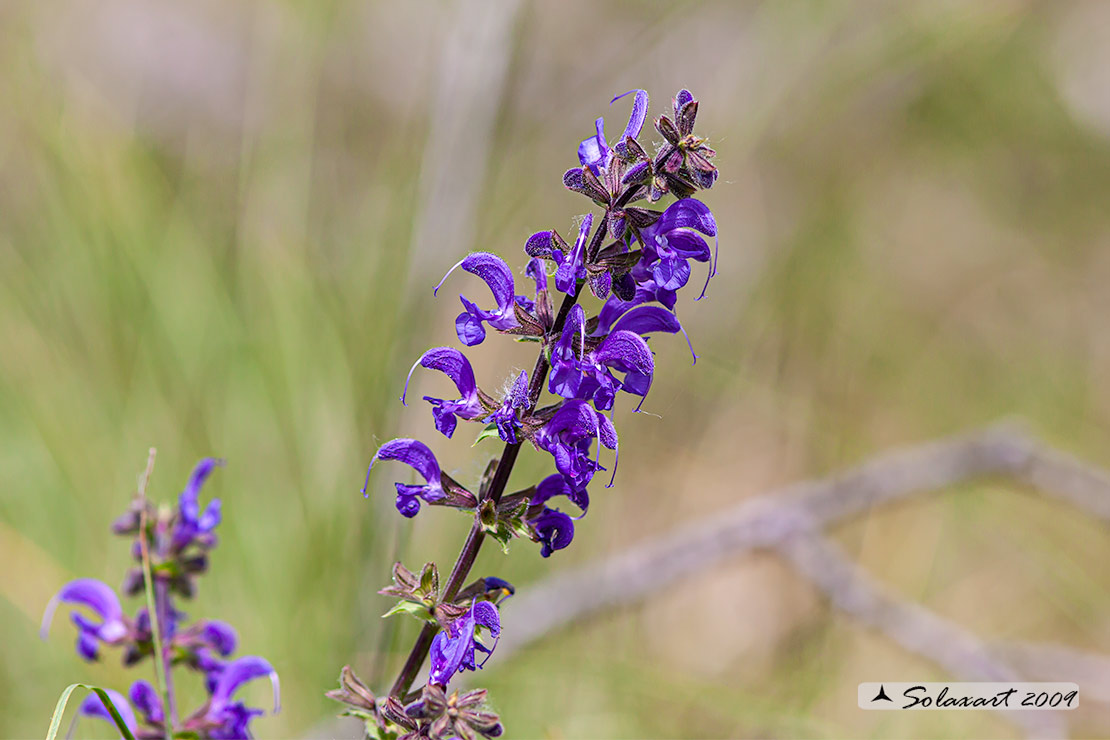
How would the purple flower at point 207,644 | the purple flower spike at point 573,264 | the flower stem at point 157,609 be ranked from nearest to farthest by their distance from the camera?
the purple flower spike at point 573,264
the flower stem at point 157,609
the purple flower at point 207,644

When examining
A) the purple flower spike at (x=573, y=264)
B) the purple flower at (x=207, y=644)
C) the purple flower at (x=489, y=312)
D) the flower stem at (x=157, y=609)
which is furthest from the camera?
the purple flower at (x=207, y=644)

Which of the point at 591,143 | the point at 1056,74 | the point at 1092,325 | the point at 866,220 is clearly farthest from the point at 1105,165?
the point at 591,143

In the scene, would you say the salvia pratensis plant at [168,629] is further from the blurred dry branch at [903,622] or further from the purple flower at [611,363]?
the blurred dry branch at [903,622]

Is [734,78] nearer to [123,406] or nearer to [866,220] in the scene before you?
[866,220]

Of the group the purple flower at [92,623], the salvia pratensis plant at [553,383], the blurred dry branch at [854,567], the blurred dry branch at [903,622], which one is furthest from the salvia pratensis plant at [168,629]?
the blurred dry branch at [903,622]

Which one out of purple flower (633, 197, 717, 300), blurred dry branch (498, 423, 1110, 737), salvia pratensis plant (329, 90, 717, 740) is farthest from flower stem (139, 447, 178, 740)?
blurred dry branch (498, 423, 1110, 737)

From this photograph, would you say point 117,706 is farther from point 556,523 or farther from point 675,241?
point 675,241

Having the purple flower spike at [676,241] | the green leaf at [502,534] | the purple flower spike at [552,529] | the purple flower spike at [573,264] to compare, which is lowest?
the green leaf at [502,534]

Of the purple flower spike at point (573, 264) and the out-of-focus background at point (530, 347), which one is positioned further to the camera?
the out-of-focus background at point (530, 347)
